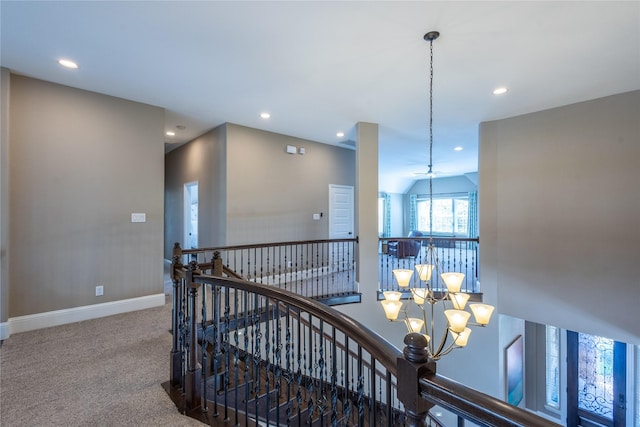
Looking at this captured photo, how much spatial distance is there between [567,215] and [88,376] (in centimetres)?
605

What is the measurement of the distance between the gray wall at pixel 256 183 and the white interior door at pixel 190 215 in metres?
0.23

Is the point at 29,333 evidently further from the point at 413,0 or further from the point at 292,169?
the point at 413,0

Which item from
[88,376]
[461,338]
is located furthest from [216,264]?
[461,338]

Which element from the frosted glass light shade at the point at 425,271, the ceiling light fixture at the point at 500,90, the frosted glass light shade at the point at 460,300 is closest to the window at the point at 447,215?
the ceiling light fixture at the point at 500,90

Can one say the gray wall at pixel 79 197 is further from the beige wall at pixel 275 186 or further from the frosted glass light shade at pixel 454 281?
the frosted glass light shade at pixel 454 281

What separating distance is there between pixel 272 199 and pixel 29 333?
372cm

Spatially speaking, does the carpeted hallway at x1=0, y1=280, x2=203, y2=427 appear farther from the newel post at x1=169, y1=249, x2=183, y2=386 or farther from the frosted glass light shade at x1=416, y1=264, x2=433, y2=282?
the frosted glass light shade at x1=416, y1=264, x2=433, y2=282

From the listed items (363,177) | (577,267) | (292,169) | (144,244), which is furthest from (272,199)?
(577,267)

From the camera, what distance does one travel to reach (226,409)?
1930 mm

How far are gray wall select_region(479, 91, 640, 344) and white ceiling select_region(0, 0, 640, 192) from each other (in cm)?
42

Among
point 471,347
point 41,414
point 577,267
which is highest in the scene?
point 577,267

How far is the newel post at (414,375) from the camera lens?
2.87 feet

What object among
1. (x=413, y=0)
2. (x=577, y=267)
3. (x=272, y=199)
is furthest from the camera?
(x=272, y=199)

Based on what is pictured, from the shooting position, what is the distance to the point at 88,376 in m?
2.38
